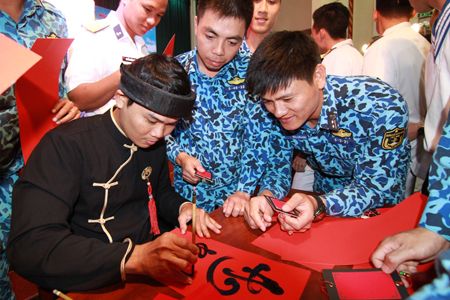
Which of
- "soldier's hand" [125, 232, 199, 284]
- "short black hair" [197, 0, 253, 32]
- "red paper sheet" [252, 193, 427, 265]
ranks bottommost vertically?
"red paper sheet" [252, 193, 427, 265]

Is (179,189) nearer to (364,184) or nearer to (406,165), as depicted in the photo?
(364,184)

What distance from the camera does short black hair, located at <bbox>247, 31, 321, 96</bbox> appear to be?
127cm

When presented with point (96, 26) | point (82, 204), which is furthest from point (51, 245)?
point (96, 26)

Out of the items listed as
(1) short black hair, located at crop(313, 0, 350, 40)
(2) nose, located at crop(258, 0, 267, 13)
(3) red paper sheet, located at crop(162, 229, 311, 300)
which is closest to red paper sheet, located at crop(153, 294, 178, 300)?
(3) red paper sheet, located at crop(162, 229, 311, 300)

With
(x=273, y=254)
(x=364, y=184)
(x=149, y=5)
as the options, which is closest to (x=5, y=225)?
(x=273, y=254)

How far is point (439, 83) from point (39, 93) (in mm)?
1848

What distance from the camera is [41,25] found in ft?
4.46

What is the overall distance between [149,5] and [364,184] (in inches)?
65.2

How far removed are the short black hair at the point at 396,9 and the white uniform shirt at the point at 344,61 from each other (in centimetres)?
41

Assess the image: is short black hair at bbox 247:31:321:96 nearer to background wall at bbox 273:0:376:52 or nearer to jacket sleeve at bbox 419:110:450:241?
jacket sleeve at bbox 419:110:450:241

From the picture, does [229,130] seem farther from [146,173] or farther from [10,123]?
[10,123]

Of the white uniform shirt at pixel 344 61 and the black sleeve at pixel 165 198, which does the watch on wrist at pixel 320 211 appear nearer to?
the black sleeve at pixel 165 198

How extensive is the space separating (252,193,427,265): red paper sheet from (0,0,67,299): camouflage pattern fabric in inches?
43.6

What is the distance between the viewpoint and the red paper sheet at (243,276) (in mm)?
794
